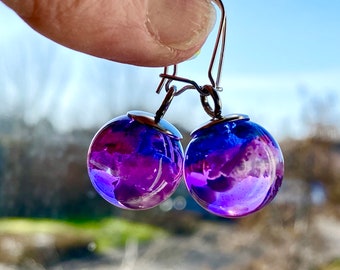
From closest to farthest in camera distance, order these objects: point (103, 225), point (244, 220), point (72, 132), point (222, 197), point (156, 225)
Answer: point (222, 197)
point (72, 132)
point (103, 225)
point (156, 225)
point (244, 220)

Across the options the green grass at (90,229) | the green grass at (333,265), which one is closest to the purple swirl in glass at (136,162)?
the green grass at (90,229)

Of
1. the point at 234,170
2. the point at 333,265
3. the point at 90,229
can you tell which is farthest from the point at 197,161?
the point at 333,265

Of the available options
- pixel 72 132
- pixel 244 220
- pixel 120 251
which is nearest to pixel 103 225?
pixel 120 251

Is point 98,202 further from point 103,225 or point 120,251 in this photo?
point 120,251

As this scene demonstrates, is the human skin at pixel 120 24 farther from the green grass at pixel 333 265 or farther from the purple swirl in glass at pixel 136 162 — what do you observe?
the green grass at pixel 333 265

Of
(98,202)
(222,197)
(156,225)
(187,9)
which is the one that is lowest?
(156,225)

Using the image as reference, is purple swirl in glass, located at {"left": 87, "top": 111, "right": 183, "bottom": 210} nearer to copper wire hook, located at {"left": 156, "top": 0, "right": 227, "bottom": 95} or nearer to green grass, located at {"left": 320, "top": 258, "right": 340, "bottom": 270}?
copper wire hook, located at {"left": 156, "top": 0, "right": 227, "bottom": 95}
